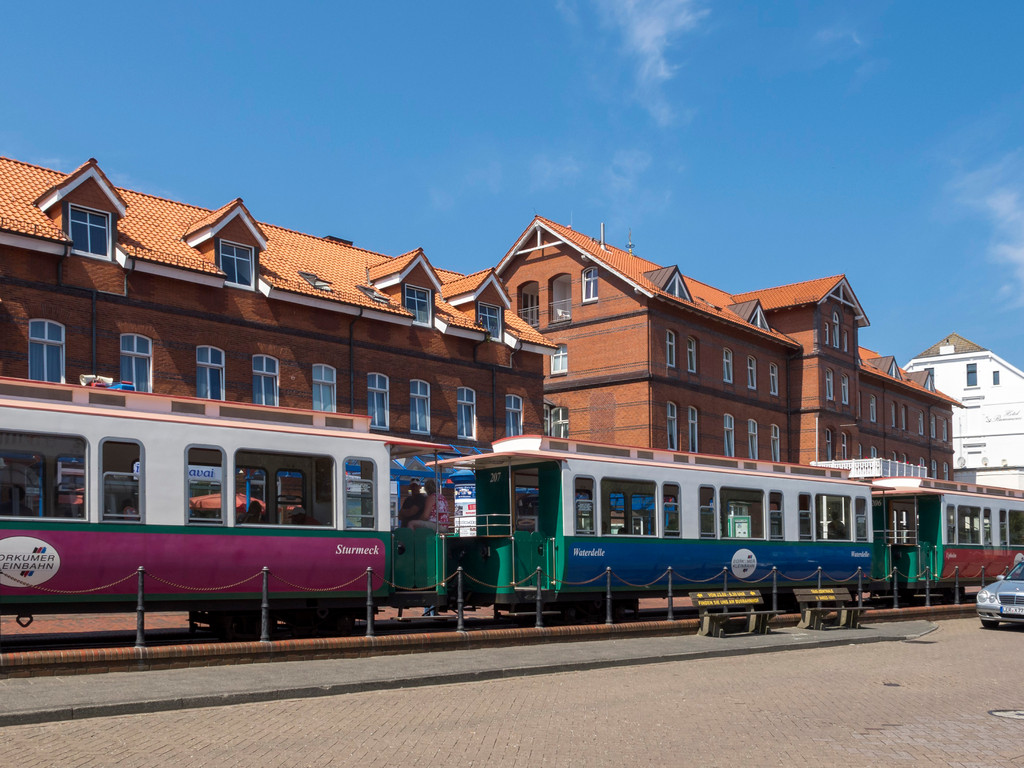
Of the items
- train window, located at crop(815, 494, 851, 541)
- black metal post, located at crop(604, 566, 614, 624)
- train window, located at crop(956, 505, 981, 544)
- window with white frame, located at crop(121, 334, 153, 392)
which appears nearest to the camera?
black metal post, located at crop(604, 566, 614, 624)

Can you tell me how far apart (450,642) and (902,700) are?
6036 millimetres

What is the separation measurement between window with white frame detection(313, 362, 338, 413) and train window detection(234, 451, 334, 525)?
1338cm

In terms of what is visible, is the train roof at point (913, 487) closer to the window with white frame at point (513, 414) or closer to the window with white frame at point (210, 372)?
the window with white frame at point (513, 414)

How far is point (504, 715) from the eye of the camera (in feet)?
34.0

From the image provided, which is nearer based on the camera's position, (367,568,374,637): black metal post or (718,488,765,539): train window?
(367,568,374,637): black metal post

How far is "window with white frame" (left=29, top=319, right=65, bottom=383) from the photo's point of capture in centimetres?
2289

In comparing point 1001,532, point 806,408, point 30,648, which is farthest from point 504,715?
point 806,408

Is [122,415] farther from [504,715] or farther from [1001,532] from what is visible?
[1001,532]

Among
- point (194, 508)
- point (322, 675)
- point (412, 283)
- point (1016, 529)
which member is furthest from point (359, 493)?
point (1016, 529)

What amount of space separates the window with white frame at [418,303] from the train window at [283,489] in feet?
54.1

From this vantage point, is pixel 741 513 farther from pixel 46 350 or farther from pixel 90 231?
pixel 90 231

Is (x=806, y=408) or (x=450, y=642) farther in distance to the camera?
(x=806, y=408)

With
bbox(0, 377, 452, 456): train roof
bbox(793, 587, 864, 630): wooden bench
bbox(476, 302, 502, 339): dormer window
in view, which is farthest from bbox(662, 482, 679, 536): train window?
Result: bbox(476, 302, 502, 339): dormer window

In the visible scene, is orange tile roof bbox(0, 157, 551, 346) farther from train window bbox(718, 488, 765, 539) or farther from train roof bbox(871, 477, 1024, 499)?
train window bbox(718, 488, 765, 539)
